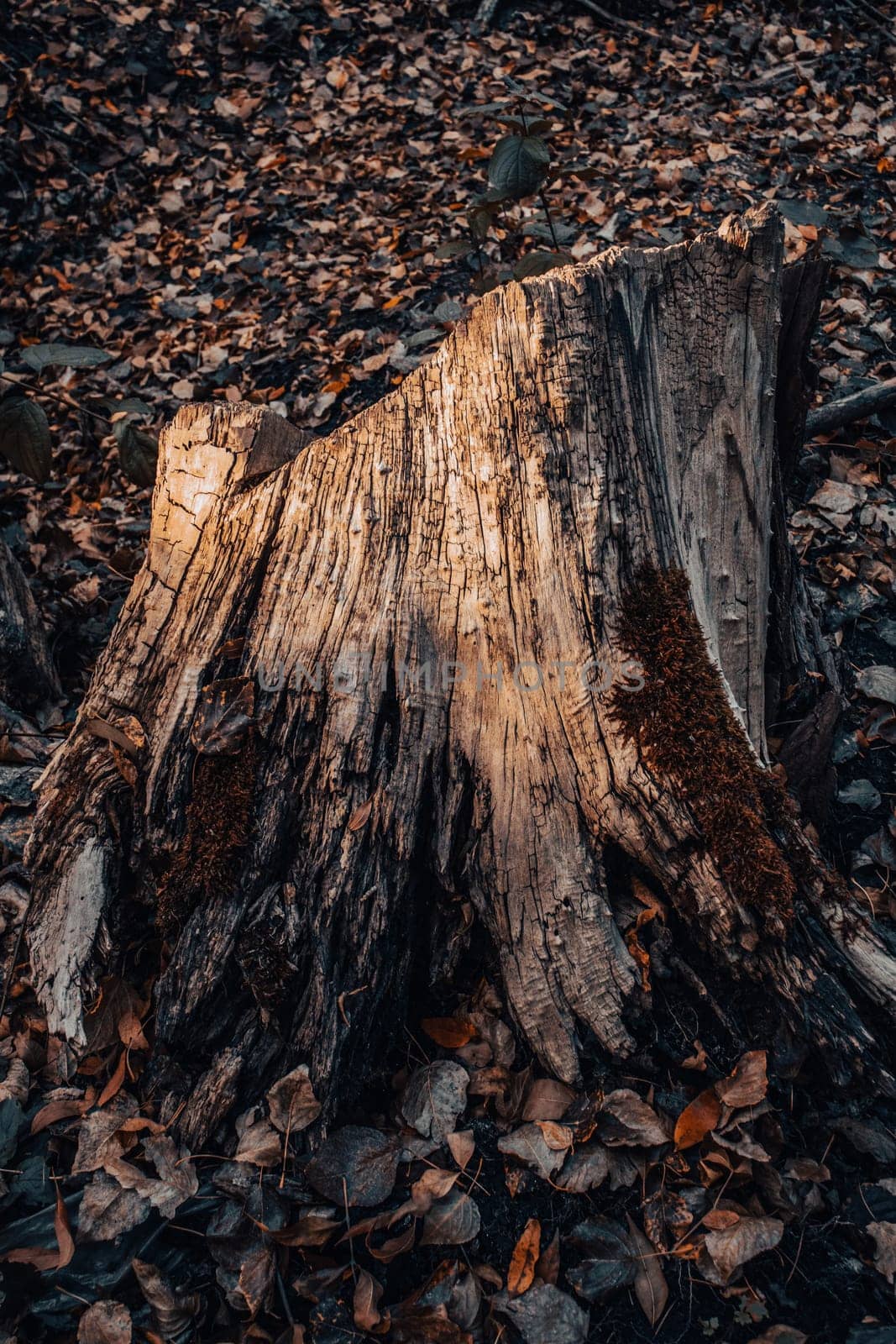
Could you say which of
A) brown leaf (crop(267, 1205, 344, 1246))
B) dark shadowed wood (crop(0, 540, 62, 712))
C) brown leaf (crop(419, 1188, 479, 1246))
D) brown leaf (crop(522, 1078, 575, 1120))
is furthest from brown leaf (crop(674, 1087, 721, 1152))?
dark shadowed wood (crop(0, 540, 62, 712))

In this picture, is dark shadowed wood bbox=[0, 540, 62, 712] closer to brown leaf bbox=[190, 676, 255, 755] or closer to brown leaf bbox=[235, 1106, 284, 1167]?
brown leaf bbox=[190, 676, 255, 755]

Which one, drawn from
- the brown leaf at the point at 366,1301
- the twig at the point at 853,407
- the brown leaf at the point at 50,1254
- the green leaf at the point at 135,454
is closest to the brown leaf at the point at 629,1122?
the brown leaf at the point at 366,1301

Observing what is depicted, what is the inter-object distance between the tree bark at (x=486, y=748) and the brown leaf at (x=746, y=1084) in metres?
0.06

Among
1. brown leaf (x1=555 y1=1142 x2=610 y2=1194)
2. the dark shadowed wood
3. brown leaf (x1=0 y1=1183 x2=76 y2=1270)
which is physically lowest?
brown leaf (x1=0 y1=1183 x2=76 y2=1270)

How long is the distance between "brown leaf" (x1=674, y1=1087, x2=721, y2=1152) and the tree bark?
0.61 ft

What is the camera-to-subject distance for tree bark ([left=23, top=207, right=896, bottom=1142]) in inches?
76.4

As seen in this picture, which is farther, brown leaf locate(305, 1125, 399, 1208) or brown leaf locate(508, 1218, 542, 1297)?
brown leaf locate(305, 1125, 399, 1208)

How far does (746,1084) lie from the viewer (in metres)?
1.84

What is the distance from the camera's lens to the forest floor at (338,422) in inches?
68.2

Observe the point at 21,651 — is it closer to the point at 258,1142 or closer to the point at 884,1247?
the point at 258,1142

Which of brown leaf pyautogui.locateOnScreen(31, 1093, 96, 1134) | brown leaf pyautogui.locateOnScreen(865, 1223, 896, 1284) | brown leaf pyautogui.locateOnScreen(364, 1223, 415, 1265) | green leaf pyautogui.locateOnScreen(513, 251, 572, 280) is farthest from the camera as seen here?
green leaf pyautogui.locateOnScreen(513, 251, 572, 280)

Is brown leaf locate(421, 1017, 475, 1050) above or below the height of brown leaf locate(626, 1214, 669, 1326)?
above

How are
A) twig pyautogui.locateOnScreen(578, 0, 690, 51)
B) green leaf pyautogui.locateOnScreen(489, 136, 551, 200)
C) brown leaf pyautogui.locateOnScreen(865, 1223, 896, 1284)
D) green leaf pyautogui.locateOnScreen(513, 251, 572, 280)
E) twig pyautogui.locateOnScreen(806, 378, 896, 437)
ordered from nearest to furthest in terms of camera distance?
brown leaf pyautogui.locateOnScreen(865, 1223, 896, 1284), green leaf pyautogui.locateOnScreen(489, 136, 551, 200), green leaf pyautogui.locateOnScreen(513, 251, 572, 280), twig pyautogui.locateOnScreen(806, 378, 896, 437), twig pyautogui.locateOnScreen(578, 0, 690, 51)

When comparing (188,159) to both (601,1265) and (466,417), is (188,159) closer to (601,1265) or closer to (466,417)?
(466,417)
